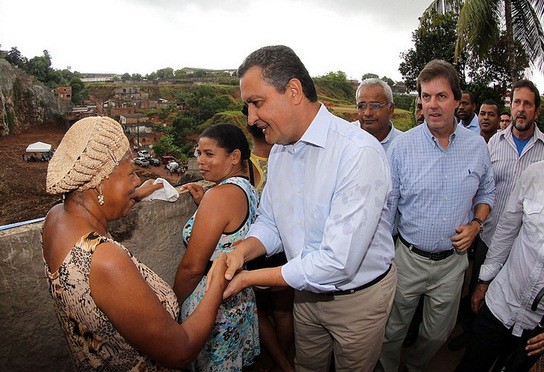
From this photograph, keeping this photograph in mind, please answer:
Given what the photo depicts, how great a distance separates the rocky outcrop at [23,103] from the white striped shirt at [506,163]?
152 feet

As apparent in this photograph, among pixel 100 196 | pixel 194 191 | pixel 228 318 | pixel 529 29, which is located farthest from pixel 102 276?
pixel 529 29

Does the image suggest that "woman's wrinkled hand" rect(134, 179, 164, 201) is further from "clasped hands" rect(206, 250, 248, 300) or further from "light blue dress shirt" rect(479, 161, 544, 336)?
"light blue dress shirt" rect(479, 161, 544, 336)

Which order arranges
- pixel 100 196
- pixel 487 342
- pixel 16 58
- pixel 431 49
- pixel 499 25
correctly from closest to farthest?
1. pixel 100 196
2. pixel 487 342
3. pixel 499 25
4. pixel 431 49
5. pixel 16 58

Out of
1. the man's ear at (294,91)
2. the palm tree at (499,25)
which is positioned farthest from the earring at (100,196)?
the palm tree at (499,25)

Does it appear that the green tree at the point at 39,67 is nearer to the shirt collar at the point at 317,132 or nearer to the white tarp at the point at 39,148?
the white tarp at the point at 39,148

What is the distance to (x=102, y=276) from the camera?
50.5 inches

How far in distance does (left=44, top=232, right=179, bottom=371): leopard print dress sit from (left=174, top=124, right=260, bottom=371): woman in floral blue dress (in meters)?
0.48

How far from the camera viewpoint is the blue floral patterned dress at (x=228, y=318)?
221 centimetres

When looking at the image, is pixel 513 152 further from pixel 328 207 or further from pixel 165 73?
pixel 165 73

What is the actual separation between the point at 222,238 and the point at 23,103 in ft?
161

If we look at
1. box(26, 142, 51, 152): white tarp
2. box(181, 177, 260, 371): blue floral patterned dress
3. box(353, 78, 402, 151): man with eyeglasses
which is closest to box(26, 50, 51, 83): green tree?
box(26, 142, 51, 152): white tarp

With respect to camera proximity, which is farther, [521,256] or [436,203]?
[436,203]

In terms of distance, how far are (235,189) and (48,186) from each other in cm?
100

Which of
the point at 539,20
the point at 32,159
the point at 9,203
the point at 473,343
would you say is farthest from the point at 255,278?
the point at 32,159
